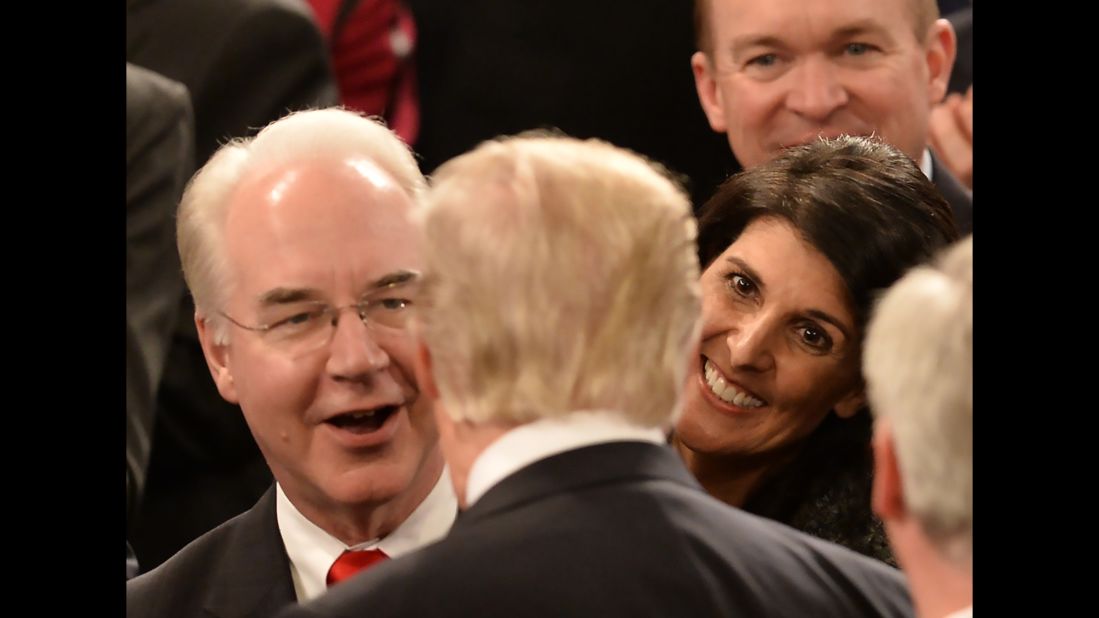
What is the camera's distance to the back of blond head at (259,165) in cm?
232

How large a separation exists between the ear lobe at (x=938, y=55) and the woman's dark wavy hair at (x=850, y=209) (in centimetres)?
53

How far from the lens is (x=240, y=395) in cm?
234

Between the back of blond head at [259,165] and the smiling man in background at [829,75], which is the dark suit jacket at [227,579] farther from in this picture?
the smiling man in background at [829,75]

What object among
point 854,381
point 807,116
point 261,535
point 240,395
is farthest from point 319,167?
point 807,116

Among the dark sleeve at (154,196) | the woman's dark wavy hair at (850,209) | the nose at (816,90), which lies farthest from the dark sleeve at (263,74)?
the woman's dark wavy hair at (850,209)

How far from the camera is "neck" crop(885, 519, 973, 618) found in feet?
5.23

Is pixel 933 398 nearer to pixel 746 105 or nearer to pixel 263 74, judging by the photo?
pixel 746 105

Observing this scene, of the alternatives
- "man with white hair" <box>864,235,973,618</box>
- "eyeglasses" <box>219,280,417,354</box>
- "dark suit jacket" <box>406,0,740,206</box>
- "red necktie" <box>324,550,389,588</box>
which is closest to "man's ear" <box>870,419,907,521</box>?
"man with white hair" <box>864,235,973,618</box>

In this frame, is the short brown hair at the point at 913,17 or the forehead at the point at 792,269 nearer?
the forehead at the point at 792,269

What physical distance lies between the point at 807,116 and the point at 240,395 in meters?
1.21

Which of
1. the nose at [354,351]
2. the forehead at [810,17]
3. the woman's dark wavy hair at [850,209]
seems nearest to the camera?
the nose at [354,351]

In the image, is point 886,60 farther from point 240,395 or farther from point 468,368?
point 468,368

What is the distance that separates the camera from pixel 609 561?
Result: 1.65 metres

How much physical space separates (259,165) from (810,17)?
1164mm
